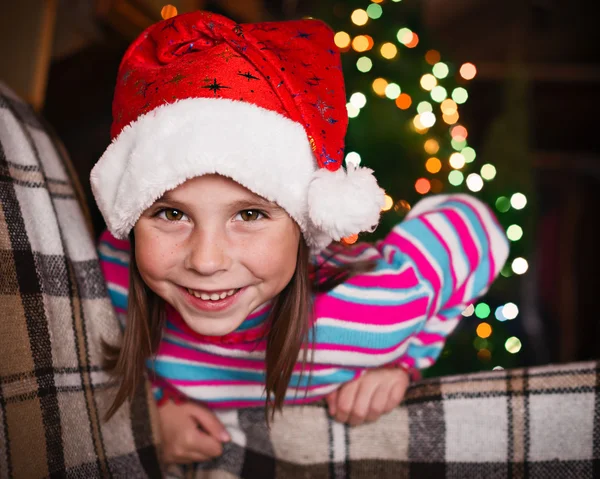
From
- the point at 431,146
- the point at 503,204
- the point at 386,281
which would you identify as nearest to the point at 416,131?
the point at 431,146

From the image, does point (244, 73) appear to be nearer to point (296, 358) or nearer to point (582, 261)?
point (296, 358)

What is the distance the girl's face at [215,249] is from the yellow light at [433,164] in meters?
0.69

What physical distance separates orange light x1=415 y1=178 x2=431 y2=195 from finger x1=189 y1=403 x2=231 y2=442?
28.1 inches

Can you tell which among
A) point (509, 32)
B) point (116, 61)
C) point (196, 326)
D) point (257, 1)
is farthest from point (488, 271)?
point (509, 32)

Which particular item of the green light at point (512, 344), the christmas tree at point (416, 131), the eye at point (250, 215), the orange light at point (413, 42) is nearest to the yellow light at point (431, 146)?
the christmas tree at point (416, 131)

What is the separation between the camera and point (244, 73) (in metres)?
0.59

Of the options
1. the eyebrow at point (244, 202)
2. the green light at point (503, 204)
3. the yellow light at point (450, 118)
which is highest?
the yellow light at point (450, 118)

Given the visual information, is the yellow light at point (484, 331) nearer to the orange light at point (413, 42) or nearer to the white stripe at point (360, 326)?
the white stripe at point (360, 326)

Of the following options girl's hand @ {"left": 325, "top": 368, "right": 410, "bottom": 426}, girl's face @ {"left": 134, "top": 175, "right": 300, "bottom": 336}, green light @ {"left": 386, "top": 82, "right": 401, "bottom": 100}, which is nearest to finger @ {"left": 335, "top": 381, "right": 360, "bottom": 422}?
girl's hand @ {"left": 325, "top": 368, "right": 410, "bottom": 426}

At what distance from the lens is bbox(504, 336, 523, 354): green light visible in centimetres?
128

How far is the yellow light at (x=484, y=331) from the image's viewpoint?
128cm

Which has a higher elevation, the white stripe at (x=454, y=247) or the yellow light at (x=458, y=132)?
the yellow light at (x=458, y=132)

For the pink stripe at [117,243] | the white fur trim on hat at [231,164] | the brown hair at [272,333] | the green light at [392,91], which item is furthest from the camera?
the green light at [392,91]

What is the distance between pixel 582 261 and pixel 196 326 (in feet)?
5.33
